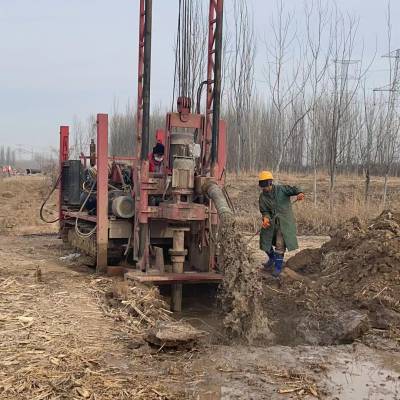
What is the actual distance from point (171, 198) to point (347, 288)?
2.33 meters

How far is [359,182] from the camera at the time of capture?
71.5 ft

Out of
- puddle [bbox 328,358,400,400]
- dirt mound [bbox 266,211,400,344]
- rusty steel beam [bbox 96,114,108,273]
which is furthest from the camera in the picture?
rusty steel beam [bbox 96,114,108,273]

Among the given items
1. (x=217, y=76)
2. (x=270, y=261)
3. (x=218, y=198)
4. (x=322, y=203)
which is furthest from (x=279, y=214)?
(x=322, y=203)

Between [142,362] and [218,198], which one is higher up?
[218,198]

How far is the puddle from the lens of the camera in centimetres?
363

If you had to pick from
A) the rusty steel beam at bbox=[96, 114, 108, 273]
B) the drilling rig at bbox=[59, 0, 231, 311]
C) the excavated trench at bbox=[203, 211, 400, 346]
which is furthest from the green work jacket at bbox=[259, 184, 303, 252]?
the rusty steel beam at bbox=[96, 114, 108, 273]

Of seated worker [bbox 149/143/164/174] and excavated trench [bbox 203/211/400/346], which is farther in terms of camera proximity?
seated worker [bbox 149/143/164/174]

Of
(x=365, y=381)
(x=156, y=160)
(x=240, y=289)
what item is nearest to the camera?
(x=365, y=381)

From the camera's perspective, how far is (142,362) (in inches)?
159

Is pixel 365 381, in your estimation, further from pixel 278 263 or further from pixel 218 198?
pixel 278 263

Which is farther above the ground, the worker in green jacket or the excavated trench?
the worker in green jacket

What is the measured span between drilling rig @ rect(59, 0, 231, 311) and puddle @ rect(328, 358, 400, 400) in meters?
2.41

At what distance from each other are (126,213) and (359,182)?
1626 centimetres

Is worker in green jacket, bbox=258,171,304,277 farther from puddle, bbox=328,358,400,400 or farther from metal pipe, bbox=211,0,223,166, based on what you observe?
puddle, bbox=328,358,400,400
